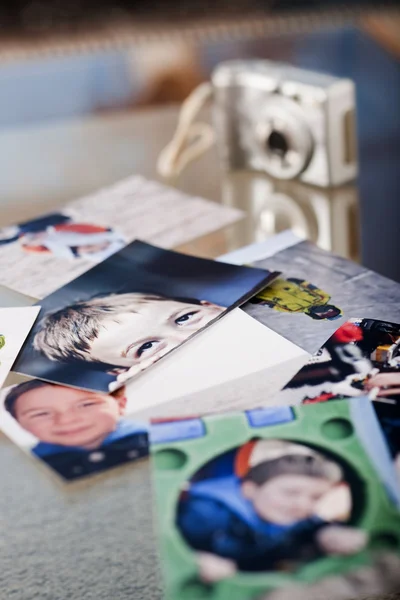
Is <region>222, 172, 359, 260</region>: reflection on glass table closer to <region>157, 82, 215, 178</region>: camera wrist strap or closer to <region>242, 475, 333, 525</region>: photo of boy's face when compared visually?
<region>157, 82, 215, 178</region>: camera wrist strap

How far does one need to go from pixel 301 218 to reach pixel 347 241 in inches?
2.4

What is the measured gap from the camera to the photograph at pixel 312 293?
0.53 m

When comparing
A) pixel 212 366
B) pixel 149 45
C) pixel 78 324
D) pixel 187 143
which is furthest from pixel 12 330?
pixel 149 45

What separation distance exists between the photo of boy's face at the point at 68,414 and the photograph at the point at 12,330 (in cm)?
4

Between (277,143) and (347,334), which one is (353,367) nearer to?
(347,334)

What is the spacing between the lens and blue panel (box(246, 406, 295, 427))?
433 millimetres

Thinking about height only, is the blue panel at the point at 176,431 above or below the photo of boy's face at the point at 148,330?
below

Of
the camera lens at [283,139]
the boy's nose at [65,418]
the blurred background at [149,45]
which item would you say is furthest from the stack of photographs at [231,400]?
the blurred background at [149,45]

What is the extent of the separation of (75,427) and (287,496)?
134 millimetres

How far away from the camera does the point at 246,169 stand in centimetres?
83

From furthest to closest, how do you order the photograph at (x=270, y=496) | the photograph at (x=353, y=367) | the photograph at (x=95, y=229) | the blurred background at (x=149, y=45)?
the blurred background at (x=149, y=45) < the photograph at (x=95, y=229) < the photograph at (x=353, y=367) < the photograph at (x=270, y=496)

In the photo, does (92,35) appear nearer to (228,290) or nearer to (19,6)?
(19,6)

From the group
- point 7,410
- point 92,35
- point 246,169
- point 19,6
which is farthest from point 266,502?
point 19,6

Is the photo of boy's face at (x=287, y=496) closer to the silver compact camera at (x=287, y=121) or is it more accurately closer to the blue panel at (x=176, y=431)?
the blue panel at (x=176, y=431)
